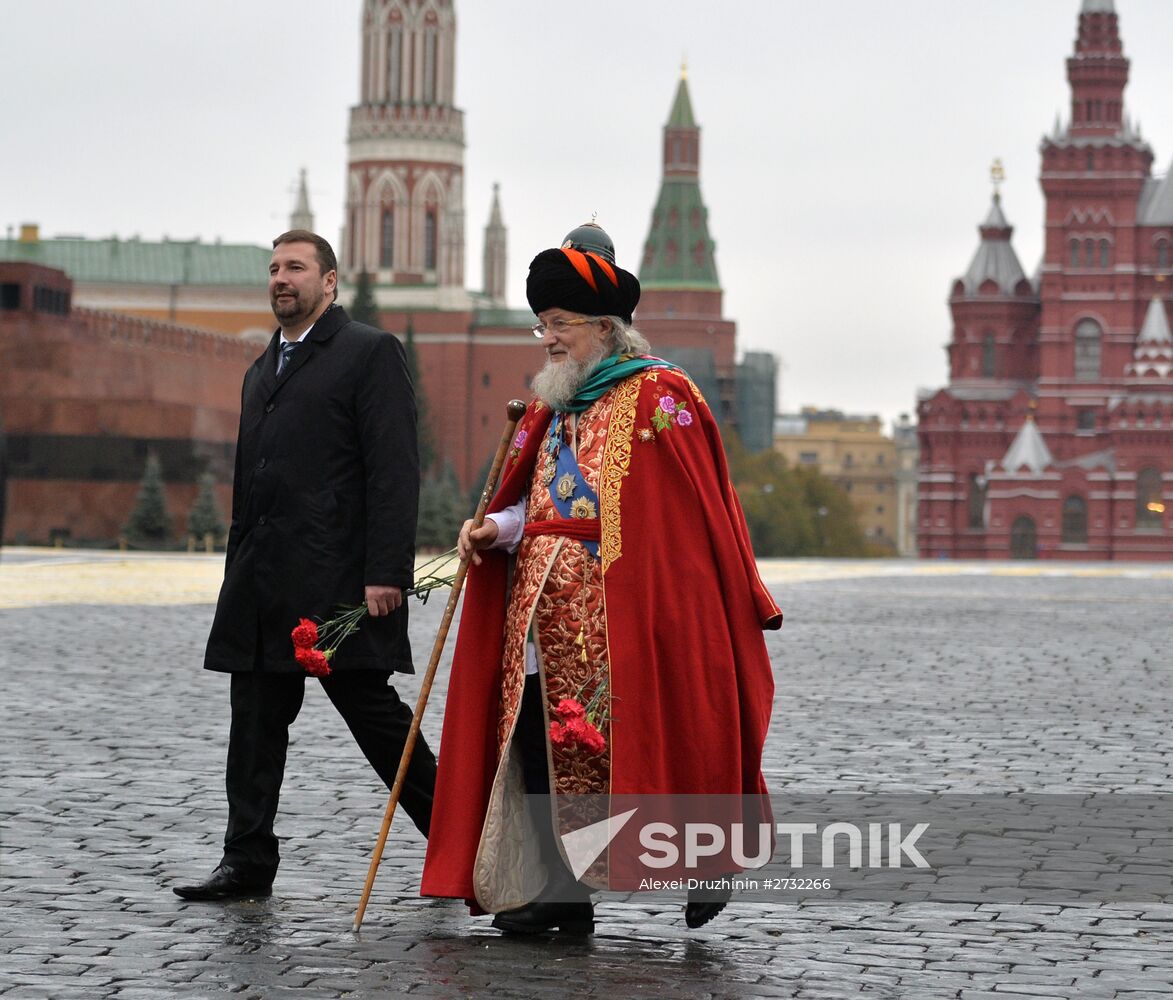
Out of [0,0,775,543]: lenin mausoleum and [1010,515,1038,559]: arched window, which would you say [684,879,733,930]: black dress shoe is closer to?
[0,0,775,543]: lenin mausoleum

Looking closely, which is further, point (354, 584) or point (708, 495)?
point (354, 584)

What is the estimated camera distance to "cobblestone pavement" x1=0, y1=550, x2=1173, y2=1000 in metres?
4.89

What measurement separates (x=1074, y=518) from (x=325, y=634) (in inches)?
2961

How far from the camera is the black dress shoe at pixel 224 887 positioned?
5.66m

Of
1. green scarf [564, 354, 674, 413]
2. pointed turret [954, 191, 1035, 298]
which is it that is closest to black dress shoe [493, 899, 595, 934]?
green scarf [564, 354, 674, 413]

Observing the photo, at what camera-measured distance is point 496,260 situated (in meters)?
114

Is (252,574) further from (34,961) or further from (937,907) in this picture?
(937,907)

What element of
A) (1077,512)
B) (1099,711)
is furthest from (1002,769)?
(1077,512)

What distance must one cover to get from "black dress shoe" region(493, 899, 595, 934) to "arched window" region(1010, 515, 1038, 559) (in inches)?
2923

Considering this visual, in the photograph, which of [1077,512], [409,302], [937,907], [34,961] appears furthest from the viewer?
[409,302]

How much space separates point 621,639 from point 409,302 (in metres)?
94.7

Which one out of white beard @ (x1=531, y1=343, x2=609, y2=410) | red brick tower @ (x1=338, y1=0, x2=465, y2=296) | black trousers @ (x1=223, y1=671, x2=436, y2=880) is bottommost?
black trousers @ (x1=223, y1=671, x2=436, y2=880)

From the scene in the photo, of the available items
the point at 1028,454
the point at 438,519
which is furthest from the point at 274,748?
the point at 1028,454

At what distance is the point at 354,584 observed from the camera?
582cm
